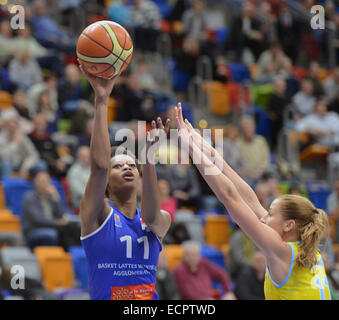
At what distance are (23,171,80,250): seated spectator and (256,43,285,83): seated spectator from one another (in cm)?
616

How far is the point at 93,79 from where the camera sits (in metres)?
4.08

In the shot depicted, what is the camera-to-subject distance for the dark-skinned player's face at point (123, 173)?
14.7ft

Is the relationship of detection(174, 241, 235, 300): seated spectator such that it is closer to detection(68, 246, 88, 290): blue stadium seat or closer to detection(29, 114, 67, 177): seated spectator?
detection(68, 246, 88, 290): blue stadium seat

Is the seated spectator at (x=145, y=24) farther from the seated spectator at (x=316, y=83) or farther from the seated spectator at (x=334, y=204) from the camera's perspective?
the seated spectator at (x=334, y=204)

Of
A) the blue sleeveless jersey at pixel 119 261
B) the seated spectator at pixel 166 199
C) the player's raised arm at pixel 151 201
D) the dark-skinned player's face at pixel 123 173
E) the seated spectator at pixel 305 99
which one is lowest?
the blue sleeveless jersey at pixel 119 261

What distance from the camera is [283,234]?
4.05 metres

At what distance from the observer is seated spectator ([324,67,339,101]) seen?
1366 cm

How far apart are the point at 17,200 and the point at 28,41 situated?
3.53 m

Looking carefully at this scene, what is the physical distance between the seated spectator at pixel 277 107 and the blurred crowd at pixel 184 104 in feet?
0.06

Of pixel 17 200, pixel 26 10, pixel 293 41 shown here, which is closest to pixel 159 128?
pixel 17 200

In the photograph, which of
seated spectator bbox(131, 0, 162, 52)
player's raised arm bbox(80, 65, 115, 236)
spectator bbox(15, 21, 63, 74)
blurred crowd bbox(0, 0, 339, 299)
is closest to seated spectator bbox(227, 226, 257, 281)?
blurred crowd bbox(0, 0, 339, 299)

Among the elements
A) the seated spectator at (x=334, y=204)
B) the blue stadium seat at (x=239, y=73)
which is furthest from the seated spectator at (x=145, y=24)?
the seated spectator at (x=334, y=204)

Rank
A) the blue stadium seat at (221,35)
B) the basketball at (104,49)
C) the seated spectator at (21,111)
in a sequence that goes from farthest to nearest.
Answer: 1. the blue stadium seat at (221,35)
2. the seated spectator at (21,111)
3. the basketball at (104,49)

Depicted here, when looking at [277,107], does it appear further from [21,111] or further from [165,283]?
[165,283]
